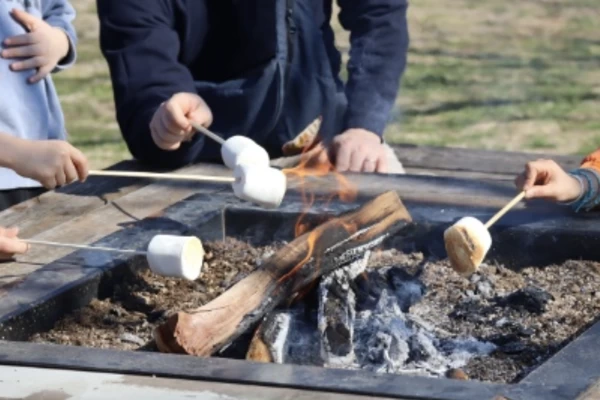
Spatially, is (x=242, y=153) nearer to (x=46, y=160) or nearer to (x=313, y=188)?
(x=46, y=160)

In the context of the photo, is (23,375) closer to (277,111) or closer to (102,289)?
(102,289)

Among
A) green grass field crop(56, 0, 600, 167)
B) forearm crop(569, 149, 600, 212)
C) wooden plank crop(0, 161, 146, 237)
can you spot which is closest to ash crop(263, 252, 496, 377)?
forearm crop(569, 149, 600, 212)

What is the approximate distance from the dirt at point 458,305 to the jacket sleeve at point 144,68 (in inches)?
24.6

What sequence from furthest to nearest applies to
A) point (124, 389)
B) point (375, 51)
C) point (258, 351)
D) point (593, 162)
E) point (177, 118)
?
point (375, 51) → point (593, 162) → point (177, 118) → point (258, 351) → point (124, 389)

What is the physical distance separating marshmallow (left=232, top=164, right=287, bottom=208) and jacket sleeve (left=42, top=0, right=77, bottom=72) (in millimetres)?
1356

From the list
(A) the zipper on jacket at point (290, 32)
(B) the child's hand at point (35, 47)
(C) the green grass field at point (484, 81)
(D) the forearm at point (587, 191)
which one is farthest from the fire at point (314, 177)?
(C) the green grass field at point (484, 81)

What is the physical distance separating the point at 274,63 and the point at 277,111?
16 centimetres

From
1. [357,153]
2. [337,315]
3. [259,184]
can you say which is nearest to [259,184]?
[259,184]

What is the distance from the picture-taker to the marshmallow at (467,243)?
309 cm

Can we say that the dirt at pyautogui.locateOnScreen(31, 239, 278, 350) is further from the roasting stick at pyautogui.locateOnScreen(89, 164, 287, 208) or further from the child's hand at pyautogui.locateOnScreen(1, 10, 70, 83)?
the child's hand at pyautogui.locateOnScreen(1, 10, 70, 83)

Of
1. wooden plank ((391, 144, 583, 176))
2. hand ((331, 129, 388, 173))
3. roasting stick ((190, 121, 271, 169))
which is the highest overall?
roasting stick ((190, 121, 271, 169))

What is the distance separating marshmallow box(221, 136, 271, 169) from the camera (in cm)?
333

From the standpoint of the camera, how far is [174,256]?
119 inches

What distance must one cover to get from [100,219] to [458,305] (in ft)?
3.41
